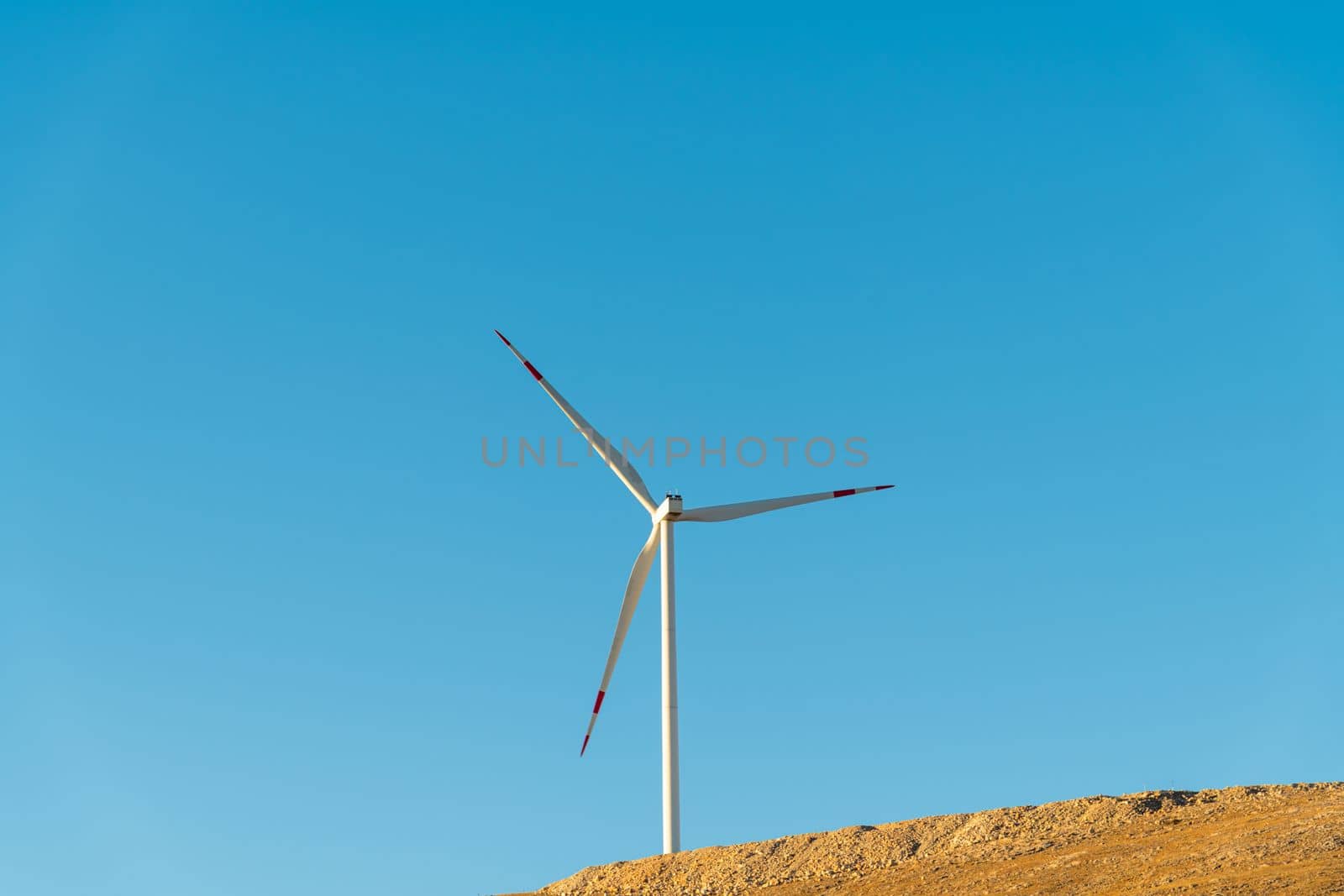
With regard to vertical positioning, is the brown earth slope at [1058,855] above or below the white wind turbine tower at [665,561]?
below

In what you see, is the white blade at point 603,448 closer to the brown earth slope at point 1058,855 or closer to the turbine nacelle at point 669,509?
the turbine nacelle at point 669,509

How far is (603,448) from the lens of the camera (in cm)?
6412

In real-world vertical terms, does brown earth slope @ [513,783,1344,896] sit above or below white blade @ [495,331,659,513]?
below

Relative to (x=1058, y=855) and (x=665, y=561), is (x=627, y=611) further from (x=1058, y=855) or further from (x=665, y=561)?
(x=1058, y=855)

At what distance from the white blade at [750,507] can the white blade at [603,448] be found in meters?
1.68

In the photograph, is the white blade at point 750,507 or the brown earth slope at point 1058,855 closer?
the brown earth slope at point 1058,855

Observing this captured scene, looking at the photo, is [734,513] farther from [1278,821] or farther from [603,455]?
[1278,821]

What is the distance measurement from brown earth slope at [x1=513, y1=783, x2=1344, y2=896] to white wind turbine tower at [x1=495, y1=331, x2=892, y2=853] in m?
3.89

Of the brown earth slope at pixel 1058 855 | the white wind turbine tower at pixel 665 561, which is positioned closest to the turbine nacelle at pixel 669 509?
the white wind turbine tower at pixel 665 561

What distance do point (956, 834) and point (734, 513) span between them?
17711 mm

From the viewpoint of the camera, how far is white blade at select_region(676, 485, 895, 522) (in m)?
61.6

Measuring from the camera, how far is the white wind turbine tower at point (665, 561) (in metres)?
55.3

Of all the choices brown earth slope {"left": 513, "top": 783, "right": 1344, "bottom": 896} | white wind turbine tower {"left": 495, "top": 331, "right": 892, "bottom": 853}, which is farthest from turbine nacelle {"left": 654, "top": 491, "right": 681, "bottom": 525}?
brown earth slope {"left": 513, "top": 783, "right": 1344, "bottom": 896}

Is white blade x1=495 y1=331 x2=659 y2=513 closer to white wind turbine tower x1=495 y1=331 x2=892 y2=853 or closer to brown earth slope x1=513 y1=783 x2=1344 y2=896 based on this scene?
white wind turbine tower x1=495 y1=331 x2=892 y2=853
